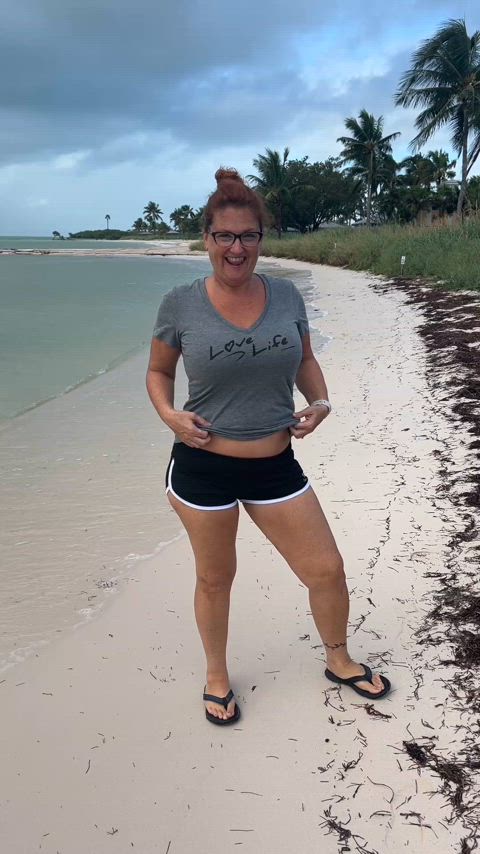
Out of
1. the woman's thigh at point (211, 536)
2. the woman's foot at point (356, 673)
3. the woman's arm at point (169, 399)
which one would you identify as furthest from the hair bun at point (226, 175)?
the woman's foot at point (356, 673)

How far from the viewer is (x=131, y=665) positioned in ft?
9.12

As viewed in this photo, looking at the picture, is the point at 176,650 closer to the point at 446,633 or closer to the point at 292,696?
the point at 292,696

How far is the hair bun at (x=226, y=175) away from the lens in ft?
6.74

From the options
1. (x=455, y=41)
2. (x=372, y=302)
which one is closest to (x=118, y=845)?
(x=372, y=302)

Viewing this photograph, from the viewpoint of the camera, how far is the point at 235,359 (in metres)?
1.97

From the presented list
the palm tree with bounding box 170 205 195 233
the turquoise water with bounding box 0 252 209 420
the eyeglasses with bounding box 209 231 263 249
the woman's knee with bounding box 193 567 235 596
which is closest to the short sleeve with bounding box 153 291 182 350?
the eyeglasses with bounding box 209 231 263 249

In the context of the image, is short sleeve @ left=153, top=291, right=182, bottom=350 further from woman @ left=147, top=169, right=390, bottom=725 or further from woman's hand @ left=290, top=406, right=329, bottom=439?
woman's hand @ left=290, top=406, right=329, bottom=439

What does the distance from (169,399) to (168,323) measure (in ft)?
0.95

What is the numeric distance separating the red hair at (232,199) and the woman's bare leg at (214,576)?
3.21 feet

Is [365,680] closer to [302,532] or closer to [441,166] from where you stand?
[302,532]

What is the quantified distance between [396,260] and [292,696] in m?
21.3

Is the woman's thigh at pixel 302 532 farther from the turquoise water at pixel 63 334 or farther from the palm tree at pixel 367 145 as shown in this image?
the palm tree at pixel 367 145

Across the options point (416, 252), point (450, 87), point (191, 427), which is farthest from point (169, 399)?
point (450, 87)

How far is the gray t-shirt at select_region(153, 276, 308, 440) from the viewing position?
1979 mm
